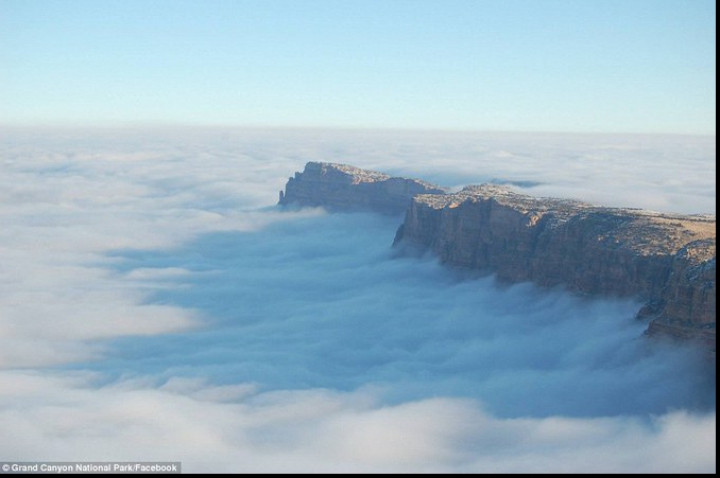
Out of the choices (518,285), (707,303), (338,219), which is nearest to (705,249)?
(707,303)

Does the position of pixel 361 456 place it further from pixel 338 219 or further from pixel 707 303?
pixel 338 219

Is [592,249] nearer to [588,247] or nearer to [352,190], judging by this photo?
[588,247]

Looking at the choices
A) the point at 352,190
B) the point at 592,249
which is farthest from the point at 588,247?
the point at 352,190

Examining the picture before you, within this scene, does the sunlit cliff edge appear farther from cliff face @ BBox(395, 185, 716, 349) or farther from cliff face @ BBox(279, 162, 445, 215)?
cliff face @ BBox(279, 162, 445, 215)

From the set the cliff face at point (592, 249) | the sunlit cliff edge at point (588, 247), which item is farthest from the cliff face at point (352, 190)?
the cliff face at point (592, 249)

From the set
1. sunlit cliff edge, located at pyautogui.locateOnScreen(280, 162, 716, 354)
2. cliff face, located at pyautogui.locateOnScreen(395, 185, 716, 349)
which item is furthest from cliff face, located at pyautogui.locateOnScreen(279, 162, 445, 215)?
cliff face, located at pyautogui.locateOnScreen(395, 185, 716, 349)

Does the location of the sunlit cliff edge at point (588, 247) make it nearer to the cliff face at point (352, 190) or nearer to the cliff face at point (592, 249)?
the cliff face at point (592, 249)
